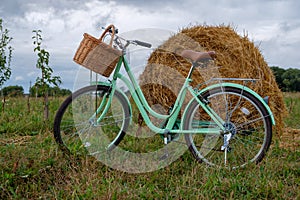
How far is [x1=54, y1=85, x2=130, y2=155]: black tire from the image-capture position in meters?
3.94

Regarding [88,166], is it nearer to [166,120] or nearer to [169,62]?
[166,120]

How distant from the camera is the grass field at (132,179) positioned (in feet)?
10.2

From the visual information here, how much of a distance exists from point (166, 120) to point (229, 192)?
1175 mm

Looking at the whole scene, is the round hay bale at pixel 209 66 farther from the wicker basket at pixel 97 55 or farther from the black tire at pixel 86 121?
the wicker basket at pixel 97 55

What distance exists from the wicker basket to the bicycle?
147 mm

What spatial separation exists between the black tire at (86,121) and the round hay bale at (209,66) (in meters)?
1.07

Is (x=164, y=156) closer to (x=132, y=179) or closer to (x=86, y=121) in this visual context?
(x=132, y=179)

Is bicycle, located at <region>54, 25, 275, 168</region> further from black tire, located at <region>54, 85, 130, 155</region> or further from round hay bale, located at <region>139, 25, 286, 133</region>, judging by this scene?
round hay bale, located at <region>139, 25, 286, 133</region>

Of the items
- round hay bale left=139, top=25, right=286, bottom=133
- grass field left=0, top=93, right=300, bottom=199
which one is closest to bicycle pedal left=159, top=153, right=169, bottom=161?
grass field left=0, top=93, right=300, bottom=199

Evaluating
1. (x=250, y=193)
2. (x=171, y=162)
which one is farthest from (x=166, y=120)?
(x=250, y=193)

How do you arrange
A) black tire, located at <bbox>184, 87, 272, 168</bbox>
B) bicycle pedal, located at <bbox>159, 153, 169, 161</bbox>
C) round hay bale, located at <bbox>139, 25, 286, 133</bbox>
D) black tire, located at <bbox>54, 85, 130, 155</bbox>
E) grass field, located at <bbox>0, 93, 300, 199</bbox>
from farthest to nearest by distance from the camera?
round hay bale, located at <bbox>139, 25, 286, 133</bbox> < bicycle pedal, located at <bbox>159, 153, 169, 161</bbox> < black tire, located at <bbox>54, 85, 130, 155</bbox> < black tire, located at <bbox>184, 87, 272, 168</bbox> < grass field, located at <bbox>0, 93, 300, 199</bbox>

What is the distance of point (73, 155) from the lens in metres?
3.91

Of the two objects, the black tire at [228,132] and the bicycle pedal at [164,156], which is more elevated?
the black tire at [228,132]

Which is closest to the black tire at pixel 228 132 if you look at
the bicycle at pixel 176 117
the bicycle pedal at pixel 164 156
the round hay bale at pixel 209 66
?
the bicycle at pixel 176 117
